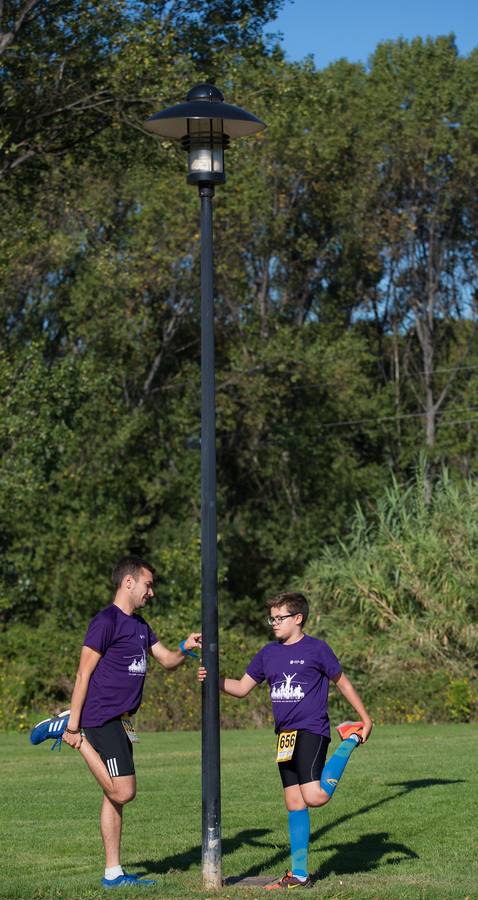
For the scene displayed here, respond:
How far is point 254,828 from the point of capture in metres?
10.1

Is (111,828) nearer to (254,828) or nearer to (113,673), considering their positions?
(113,673)

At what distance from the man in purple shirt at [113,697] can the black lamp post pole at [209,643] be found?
198mm

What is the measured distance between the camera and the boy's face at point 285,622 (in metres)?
7.79

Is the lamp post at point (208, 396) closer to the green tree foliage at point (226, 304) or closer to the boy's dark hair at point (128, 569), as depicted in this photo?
the boy's dark hair at point (128, 569)

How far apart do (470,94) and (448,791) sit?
31918mm

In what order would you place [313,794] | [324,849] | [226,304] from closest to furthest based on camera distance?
[313,794] < [324,849] < [226,304]

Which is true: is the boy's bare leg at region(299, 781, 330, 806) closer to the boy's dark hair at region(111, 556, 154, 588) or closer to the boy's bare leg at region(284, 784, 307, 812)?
the boy's bare leg at region(284, 784, 307, 812)

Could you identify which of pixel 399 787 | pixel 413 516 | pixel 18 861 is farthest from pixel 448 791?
pixel 413 516

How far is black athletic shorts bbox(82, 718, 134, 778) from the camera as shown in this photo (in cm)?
773

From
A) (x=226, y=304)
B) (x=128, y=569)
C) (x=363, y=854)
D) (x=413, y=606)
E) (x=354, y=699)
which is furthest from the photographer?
(x=226, y=304)

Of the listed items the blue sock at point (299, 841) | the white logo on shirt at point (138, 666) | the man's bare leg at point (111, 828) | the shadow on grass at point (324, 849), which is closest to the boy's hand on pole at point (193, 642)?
the white logo on shirt at point (138, 666)

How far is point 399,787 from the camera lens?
11914mm

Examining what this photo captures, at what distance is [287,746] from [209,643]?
30.3 inches

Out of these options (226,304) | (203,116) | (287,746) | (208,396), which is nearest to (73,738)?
(287,746)
